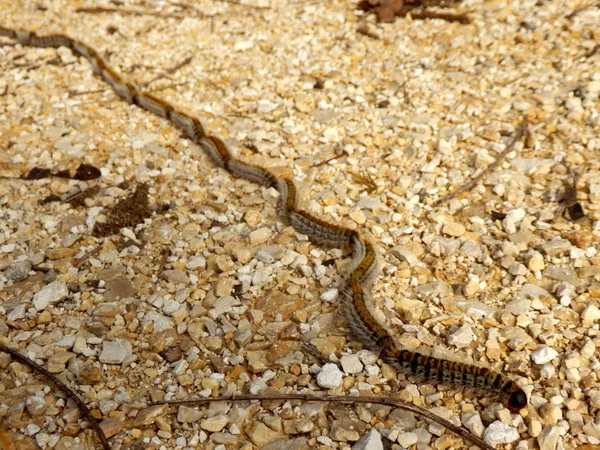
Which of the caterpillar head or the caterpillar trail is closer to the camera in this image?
the caterpillar head

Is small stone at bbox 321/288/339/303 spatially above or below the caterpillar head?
below

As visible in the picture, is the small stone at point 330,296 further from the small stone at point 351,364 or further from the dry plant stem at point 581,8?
the dry plant stem at point 581,8

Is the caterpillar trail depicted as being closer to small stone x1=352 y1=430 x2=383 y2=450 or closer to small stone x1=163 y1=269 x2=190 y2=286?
small stone x1=352 y1=430 x2=383 y2=450

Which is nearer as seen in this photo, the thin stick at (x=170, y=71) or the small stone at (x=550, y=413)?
the small stone at (x=550, y=413)

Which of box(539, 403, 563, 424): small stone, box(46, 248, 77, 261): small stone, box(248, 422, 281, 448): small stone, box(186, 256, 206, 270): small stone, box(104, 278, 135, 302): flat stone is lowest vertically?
box(46, 248, 77, 261): small stone

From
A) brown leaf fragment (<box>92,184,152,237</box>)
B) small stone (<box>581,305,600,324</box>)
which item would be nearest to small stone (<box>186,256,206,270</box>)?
brown leaf fragment (<box>92,184,152,237</box>)

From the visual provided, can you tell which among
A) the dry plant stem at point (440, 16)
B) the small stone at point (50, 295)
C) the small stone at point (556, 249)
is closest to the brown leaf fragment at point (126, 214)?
the small stone at point (50, 295)

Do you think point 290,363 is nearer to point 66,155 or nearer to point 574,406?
point 574,406
